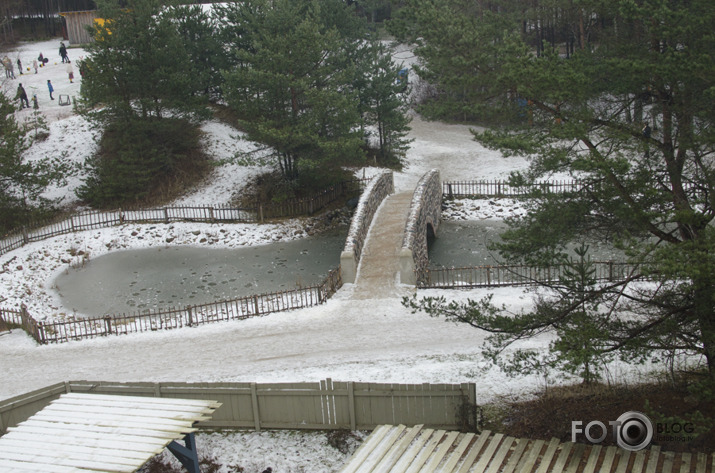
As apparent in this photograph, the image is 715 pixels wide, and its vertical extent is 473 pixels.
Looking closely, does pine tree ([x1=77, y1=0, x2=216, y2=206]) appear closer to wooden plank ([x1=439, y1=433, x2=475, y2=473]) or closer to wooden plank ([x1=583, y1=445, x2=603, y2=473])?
wooden plank ([x1=439, y1=433, x2=475, y2=473])

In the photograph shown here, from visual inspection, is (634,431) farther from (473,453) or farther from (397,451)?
(397,451)

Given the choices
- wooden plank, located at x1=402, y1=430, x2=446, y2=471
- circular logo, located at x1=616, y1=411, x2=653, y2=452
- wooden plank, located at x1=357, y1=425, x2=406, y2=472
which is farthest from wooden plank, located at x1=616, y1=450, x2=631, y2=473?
wooden plank, located at x1=357, y1=425, x2=406, y2=472

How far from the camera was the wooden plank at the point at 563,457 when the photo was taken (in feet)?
34.5

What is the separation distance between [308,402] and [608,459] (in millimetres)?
5995

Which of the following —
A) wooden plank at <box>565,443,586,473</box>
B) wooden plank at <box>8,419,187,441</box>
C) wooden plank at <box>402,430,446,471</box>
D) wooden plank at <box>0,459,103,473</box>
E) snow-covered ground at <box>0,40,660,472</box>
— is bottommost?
snow-covered ground at <box>0,40,660,472</box>

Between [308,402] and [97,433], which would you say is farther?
[308,402]

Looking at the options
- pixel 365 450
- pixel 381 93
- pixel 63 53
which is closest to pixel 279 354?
pixel 365 450

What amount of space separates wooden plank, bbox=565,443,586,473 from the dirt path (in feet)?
39.6

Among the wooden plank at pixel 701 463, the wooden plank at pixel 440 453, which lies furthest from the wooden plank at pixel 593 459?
the wooden plank at pixel 440 453

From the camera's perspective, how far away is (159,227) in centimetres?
3438

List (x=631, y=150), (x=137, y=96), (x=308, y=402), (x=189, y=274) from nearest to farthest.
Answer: (x=631, y=150), (x=308, y=402), (x=189, y=274), (x=137, y=96)

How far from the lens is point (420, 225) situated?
27.5 metres

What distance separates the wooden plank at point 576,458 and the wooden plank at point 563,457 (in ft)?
0.24

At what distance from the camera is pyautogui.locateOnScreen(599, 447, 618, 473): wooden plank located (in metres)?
10.3
